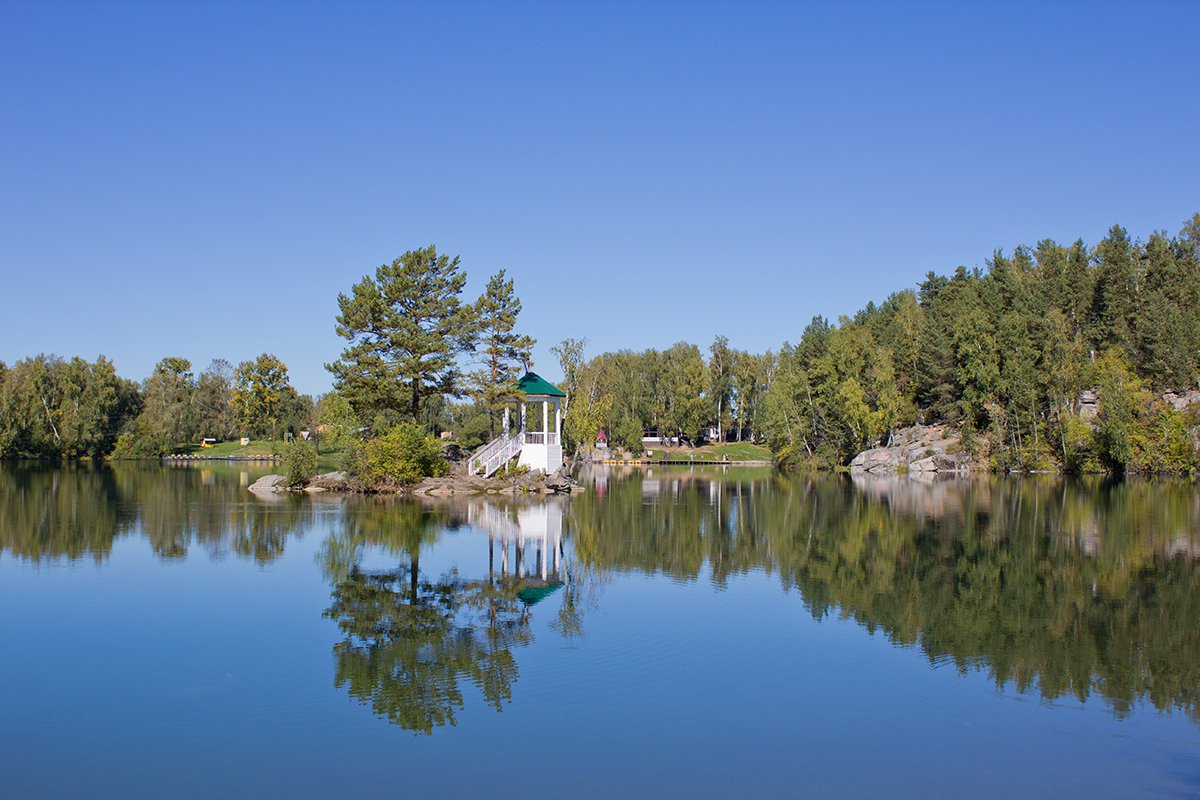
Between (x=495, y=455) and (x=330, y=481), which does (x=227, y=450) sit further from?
(x=495, y=455)

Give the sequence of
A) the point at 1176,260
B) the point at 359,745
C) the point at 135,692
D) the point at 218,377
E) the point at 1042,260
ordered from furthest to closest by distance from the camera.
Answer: the point at 218,377, the point at 1042,260, the point at 1176,260, the point at 135,692, the point at 359,745

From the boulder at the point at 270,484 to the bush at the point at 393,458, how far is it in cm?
420

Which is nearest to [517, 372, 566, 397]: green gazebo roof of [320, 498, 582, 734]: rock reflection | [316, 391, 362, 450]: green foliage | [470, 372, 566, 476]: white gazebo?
[470, 372, 566, 476]: white gazebo

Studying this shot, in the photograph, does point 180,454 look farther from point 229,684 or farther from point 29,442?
point 229,684

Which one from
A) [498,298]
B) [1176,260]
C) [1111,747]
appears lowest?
[1111,747]

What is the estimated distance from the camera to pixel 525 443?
148 feet

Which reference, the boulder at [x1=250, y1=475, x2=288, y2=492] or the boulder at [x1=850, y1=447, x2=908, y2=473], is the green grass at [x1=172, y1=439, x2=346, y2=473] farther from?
the boulder at [x1=850, y1=447, x2=908, y2=473]

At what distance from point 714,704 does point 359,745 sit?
3.95 meters

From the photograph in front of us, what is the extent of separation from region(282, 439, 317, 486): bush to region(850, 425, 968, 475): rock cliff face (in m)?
42.0

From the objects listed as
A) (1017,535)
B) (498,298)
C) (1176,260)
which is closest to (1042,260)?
(1176,260)

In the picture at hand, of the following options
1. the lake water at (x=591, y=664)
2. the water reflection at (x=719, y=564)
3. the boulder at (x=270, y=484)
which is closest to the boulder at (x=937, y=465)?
the water reflection at (x=719, y=564)

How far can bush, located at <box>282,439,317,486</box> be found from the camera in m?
41.9

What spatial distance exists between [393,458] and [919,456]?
43952 millimetres

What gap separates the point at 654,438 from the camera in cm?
10306
